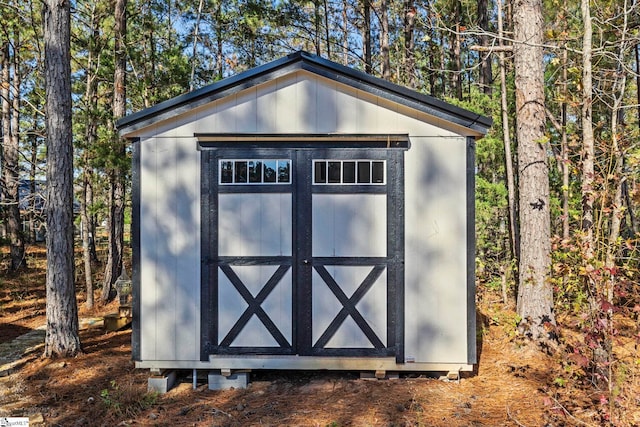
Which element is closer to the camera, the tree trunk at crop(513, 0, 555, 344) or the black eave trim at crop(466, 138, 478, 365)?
the black eave trim at crop(466, 138, 478, 365)

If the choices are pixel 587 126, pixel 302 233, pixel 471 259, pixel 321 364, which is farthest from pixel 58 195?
pixel 587 126

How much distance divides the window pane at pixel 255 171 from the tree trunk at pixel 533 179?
3.19m

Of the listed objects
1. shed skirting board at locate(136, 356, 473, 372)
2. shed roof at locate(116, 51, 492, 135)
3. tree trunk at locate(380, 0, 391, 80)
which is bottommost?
shed skirting board at locate(136, 356, 473, 372)

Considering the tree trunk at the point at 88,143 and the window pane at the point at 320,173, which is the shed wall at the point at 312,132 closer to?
the window pane at the point at 320,173

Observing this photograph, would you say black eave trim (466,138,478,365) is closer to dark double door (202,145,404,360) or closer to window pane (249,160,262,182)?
dark double door (202,145,404,360)

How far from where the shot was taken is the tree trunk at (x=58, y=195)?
5484mm

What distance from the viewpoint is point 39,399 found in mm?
4391

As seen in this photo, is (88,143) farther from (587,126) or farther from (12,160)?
(587,126)

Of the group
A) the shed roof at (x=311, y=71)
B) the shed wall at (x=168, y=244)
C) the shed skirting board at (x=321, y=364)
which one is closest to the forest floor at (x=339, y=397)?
the shed skirting board at (x=321, y=364)

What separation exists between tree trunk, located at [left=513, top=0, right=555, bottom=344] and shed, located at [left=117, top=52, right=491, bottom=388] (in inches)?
41.7

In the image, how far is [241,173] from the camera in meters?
4.53

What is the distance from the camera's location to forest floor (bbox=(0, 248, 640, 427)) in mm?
3652

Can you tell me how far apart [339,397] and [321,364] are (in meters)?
0.40

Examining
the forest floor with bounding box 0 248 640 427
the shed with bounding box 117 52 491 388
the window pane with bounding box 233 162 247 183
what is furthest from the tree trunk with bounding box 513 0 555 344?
the window pane with bounding box 233 162 247 183
